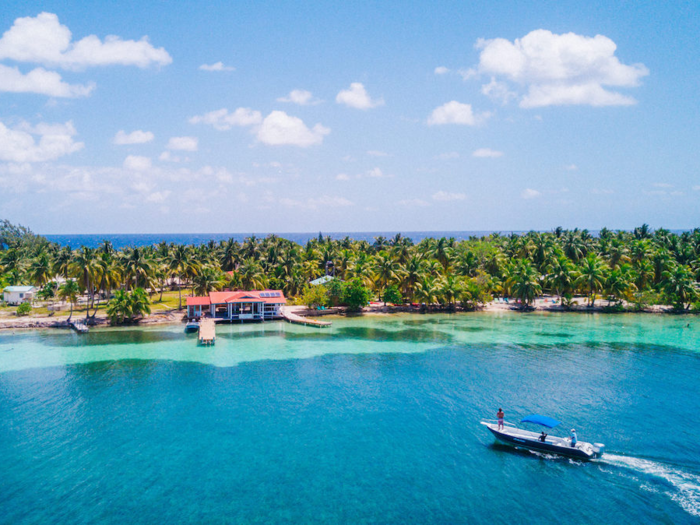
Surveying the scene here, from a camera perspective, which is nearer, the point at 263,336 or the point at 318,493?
the point at 318,493

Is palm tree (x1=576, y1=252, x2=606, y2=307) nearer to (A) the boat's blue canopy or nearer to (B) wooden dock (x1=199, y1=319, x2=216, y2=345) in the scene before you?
(A) the boat's blue canopy

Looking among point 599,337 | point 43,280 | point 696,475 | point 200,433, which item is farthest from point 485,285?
point 43,280

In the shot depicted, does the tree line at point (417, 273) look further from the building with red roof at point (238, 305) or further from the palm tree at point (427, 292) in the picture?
the building with red roof at point (238, 305)

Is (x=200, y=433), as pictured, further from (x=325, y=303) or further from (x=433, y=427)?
(x=325, y=303)

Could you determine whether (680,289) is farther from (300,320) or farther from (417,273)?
(300,320)

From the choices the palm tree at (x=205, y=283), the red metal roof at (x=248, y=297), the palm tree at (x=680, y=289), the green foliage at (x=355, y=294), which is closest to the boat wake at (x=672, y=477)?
the green foliage at (x=355, y=294)

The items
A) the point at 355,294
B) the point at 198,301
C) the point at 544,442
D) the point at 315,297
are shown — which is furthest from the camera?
the point at 355,294

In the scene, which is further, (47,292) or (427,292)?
(427,292)

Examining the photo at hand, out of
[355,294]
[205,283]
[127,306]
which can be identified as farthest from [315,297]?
[127,306]
